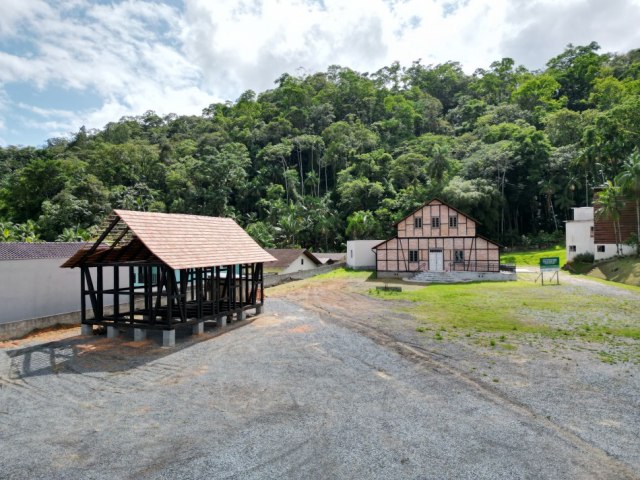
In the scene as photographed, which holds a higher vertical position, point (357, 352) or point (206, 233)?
point (206, 233)

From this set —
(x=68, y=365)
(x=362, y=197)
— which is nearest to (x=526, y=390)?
(x=68, y=365)

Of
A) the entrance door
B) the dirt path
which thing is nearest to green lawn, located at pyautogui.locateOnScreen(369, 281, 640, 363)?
the dirt path

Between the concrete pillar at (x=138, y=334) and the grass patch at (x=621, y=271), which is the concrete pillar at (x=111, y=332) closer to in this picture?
the concrete pillar at (x=138, y=334)

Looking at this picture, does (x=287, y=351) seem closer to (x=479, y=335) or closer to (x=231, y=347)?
(x=231, y=347)

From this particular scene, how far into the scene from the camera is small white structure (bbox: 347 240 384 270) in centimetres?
4238

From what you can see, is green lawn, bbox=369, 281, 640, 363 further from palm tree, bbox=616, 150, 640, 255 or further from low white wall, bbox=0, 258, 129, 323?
low white wall, bbox=0, 258, 129, 323

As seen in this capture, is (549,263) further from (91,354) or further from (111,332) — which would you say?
(91,354)

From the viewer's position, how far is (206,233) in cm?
1836

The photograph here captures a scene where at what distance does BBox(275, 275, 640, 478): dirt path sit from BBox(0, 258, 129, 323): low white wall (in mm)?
13582

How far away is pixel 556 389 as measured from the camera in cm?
1007

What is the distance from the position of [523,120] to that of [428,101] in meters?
27.9

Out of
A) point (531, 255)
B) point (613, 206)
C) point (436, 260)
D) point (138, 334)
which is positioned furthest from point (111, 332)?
point (531, 255)

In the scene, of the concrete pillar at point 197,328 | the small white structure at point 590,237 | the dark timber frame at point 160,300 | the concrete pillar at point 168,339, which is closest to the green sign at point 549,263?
the small white structure at point 590,237

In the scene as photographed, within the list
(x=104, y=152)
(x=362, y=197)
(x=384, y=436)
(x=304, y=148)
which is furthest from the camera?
(x=304, y=148)
